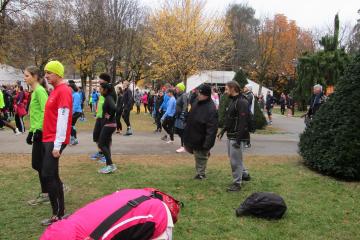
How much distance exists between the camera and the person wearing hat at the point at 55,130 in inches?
192

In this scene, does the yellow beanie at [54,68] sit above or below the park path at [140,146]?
above

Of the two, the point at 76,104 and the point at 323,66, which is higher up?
the point at 323,66

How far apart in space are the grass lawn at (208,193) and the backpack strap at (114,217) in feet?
5.81

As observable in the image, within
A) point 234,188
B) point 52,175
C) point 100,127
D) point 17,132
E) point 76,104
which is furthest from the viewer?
point 17,132

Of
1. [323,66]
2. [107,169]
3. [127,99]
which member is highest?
[323,66]

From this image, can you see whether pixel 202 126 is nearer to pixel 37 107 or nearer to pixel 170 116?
pixel 37 107

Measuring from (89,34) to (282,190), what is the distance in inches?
963

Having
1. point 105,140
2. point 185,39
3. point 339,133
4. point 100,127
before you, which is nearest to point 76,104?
point 100,127

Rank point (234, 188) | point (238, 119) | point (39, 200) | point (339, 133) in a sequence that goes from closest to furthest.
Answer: point (39, 200) < point (238, 119) < point (234, 188) < point (339, 133)

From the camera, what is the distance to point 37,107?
555cm

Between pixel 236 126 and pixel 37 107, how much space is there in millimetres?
3117

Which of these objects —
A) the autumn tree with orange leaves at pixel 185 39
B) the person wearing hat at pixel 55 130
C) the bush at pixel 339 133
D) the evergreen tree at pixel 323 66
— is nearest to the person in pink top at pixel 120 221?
the person wearing hat at pixel 55 130

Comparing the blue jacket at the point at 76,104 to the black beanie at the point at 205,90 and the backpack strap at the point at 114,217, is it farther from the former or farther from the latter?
the backpack strap at the point at 114,217

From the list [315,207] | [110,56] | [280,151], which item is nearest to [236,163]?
[315,207]
